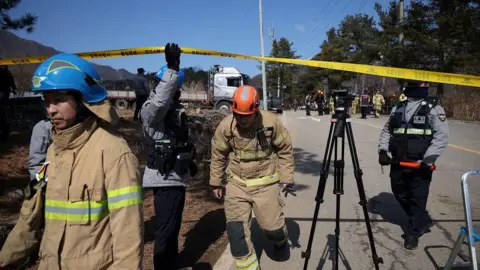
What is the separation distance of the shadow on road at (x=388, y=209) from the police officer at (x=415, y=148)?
2.22 ft

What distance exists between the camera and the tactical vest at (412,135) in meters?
4.12

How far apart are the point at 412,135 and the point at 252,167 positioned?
216 cm

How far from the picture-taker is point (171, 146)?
126 inches

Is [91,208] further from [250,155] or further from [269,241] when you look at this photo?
[269,241]

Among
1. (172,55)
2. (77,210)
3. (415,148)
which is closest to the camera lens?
(77,210)

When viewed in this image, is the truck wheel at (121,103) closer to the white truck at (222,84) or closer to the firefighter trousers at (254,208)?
the white truck at (222,84)

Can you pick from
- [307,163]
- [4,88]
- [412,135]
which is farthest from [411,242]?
[4,88]

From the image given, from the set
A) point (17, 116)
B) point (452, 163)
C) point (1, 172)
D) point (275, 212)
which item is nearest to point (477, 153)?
point (452, 163)

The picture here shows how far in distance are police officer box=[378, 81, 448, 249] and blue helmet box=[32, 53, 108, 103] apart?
143 inches

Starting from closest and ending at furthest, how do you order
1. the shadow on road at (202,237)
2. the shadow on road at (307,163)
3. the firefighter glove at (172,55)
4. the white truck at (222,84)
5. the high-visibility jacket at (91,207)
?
the high-visibility jacket at (91,207) < the firefighter glove at (172,55) < the shadow on road at (202,237) < the shadow on road at (307,163) < the white truck at (222,84)

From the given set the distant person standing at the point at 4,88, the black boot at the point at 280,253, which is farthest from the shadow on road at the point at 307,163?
the distant person standing at the point at 4,88

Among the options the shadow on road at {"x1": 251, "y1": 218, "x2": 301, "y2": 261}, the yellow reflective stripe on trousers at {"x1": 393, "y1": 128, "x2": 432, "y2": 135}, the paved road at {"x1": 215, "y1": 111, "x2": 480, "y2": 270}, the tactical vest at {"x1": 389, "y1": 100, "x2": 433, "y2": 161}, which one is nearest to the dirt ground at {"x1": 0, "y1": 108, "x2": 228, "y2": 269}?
the paved road at {"x1": 215, "y1": 111, "x2": 480, "y2": 270}

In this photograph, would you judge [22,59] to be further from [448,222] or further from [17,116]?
[17,116]

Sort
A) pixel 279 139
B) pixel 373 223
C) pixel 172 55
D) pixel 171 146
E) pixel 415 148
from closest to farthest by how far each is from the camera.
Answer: pixel 172 55, pixel 171 146, pixel 279 139, pixel 415 148, pixel 373 223
